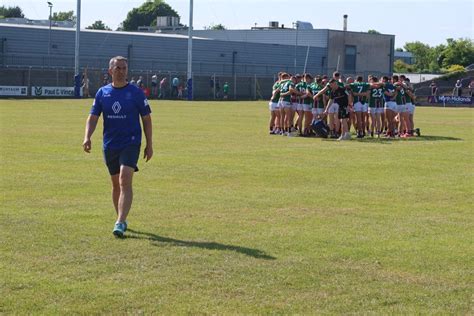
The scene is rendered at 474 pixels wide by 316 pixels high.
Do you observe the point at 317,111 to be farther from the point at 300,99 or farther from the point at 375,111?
the point at 375,111

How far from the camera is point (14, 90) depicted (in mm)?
59000

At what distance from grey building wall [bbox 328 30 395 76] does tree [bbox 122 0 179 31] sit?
70673 millimetres

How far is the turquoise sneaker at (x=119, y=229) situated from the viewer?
10.7 meters

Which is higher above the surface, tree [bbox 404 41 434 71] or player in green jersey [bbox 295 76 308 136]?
tree [bbox 404 41 434 71]

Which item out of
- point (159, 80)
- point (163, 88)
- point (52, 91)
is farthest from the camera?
point (159, 80)

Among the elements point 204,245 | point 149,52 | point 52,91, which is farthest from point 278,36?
point 204,245

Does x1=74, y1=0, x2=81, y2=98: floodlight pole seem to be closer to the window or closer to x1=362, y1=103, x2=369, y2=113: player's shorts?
Answer: x1=362, y1=103, x2=369, y2=113: player's shorts

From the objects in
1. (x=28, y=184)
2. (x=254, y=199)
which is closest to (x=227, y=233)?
(x=254, y=199)

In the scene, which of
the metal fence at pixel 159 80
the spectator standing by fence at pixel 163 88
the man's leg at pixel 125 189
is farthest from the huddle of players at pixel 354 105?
the spectator standing by fence at pixel 163 88

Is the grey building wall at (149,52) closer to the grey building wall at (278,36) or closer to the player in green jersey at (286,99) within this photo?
the grey building wall at (278,36)

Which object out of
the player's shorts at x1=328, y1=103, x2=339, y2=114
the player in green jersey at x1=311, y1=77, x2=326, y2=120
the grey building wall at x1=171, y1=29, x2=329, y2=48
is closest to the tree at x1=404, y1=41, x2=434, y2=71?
the grey building wall at x1=171, y1=29, x2=329, y2=48

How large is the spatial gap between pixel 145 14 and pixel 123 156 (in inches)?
6313

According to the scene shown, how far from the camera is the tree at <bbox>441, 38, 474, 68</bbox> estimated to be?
141m

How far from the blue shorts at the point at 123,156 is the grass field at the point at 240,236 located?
2.57 feet
